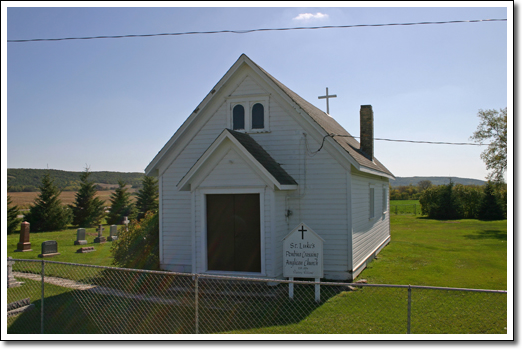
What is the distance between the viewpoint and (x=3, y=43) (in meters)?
6.90

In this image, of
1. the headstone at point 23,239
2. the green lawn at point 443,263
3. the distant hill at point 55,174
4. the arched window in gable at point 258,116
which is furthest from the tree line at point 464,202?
the distant hill at point 55,174

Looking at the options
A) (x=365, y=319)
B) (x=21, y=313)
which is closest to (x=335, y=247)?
(x=365, y=319)

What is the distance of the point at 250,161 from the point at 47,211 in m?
25.9

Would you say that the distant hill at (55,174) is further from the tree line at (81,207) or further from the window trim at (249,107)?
the window trim at (249,107)

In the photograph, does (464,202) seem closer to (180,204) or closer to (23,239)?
(180,204)

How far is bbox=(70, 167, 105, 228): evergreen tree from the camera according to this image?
33.3 meters

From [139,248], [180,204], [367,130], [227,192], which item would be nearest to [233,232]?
[227,192]

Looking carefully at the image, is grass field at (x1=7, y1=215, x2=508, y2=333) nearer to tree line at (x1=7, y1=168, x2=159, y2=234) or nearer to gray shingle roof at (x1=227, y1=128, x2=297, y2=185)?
gray shingle roof at (x1=227, y1=128, x2=297, y2=185)

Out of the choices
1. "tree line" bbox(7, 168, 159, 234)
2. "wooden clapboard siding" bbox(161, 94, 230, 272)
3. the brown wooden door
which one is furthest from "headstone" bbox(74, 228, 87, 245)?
the brown wooden door

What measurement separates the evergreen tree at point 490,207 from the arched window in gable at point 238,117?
3259cm

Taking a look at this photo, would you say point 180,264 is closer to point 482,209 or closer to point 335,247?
point 335,247

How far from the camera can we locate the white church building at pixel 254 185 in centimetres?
1050

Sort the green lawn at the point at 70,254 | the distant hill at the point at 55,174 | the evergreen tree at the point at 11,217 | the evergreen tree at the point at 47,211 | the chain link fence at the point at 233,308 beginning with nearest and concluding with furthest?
the chain link fence at the point at 233,308 → the green lawn at the point at 70,254 → the evergreen tree at the point at 11,217 → the evergreen tree at the point at 47,211 → the distant hill at the point at 55,174

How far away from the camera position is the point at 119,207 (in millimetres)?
35000
